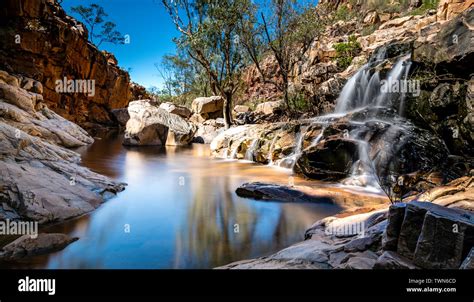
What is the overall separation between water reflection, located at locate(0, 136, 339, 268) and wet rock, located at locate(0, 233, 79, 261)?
11 cm

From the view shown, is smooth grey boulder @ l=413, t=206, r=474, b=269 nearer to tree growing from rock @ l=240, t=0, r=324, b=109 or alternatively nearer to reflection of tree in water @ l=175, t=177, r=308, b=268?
reflection of tree in water @ l=175, t=177, r=308, b=268

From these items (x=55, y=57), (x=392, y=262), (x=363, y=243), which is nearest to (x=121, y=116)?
(x=55, y=57)

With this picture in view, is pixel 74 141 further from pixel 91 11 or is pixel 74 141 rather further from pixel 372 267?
pixel 91 11

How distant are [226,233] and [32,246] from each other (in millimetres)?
→ 2258

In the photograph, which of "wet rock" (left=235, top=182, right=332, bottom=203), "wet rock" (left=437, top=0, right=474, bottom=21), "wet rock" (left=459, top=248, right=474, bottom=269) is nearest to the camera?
"wet rock" (left=459, top=248, right=474, bottom=269)

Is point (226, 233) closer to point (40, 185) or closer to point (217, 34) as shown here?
point (40, 185)

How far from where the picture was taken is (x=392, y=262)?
244cm

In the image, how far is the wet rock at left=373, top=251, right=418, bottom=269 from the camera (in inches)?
94.8

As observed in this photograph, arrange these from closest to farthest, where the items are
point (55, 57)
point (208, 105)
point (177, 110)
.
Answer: point (55, 57) < point (177, 110) < point (208, 105)

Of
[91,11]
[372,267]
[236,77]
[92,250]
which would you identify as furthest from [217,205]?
[91,11]

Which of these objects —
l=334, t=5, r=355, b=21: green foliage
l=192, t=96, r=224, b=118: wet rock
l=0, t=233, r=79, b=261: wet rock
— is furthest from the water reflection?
l=334, t=5, r=355, b=21: green foliage

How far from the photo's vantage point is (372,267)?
2.52 meters

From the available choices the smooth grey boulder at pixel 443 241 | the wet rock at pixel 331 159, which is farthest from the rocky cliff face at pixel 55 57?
the smooth grey boulder at pixel 443 241

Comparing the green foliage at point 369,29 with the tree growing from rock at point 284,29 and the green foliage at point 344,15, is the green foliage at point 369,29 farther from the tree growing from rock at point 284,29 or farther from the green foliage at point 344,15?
the tree growing from rock at point 284,29
